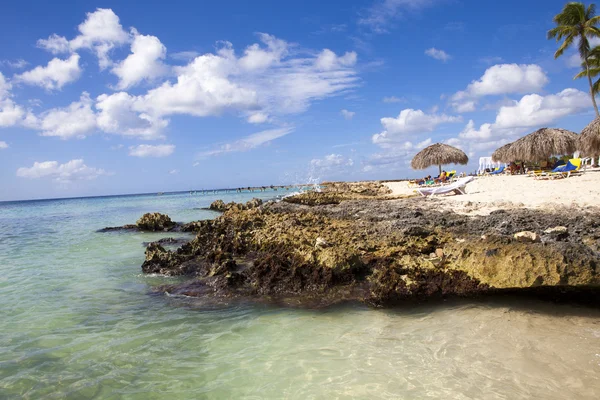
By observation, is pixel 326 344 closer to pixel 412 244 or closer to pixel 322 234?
pixel 412 244

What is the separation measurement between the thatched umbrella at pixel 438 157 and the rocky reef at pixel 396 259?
23.0 meters

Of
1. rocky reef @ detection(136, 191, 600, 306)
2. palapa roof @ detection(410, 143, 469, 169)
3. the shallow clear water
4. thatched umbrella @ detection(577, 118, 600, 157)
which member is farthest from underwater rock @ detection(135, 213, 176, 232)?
palapa roof @ detection(410, 143, 469, 169)

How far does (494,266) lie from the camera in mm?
5008

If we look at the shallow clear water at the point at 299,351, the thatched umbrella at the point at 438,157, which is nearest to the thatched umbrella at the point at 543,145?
the thatched umbrella at the point at 438,157

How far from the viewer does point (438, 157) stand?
31.4 meters

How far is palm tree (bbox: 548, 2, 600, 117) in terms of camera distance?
86.1ft

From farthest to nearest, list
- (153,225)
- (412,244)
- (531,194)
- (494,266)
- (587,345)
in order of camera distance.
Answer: (153,225)
(531,194)
(412,244)
(494,266)
(587,345)

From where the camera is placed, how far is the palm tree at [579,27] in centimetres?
2625

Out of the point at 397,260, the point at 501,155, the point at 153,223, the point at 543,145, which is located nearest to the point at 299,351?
the point at 397,260

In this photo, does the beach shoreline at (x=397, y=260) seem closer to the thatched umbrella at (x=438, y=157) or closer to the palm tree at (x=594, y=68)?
the thatched umbrella at (x=438, y=157)

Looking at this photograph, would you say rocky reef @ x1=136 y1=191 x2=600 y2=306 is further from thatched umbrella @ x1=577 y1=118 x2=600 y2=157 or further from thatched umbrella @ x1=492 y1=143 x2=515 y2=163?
thatched umbrella @ x1=492 y1=143 x2=515 y2=163

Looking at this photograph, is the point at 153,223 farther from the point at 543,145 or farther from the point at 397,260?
the point at 543,145

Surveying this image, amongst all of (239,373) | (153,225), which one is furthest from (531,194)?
(153,225)

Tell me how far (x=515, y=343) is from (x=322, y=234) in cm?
483
